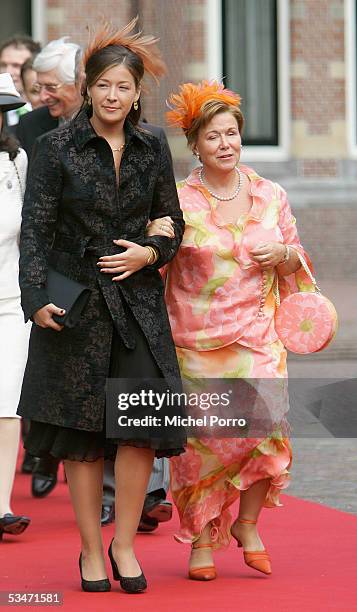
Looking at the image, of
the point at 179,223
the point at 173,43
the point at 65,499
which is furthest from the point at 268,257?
the point at 173,43

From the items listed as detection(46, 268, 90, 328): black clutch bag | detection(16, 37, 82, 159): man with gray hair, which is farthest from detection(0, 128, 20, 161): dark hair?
detection(46, 268, 90, 328): black clutch bag

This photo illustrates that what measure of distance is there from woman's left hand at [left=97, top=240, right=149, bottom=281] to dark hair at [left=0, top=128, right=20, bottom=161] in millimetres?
1786

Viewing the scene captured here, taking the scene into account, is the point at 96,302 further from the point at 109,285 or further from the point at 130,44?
the point at 130,44

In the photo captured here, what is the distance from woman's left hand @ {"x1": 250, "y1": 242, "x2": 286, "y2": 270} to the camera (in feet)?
19.1

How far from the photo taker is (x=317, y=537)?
6.80 metres

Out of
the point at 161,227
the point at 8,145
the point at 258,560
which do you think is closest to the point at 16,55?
the point at 8,145

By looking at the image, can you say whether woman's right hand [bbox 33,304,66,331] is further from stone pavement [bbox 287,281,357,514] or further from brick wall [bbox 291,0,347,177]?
brick wall [bbox 291,0,347,177]

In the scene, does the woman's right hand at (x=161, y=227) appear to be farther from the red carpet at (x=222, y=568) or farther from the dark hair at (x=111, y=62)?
the red carpet at (x=222, y=568)

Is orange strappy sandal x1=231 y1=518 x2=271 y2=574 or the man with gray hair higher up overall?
the man with gray hair

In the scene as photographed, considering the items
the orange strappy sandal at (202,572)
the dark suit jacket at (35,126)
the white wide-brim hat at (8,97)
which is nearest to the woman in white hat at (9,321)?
the white wide-brim hat at (8,97)

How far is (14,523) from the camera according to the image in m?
6.86

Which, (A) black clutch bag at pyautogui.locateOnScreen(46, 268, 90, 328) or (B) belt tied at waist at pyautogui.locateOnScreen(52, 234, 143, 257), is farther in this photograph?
Result: (B) belt tied at waist at pyautogui.locateOnScreen(52, 234, 143, 257)

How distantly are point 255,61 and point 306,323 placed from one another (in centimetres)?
1607
